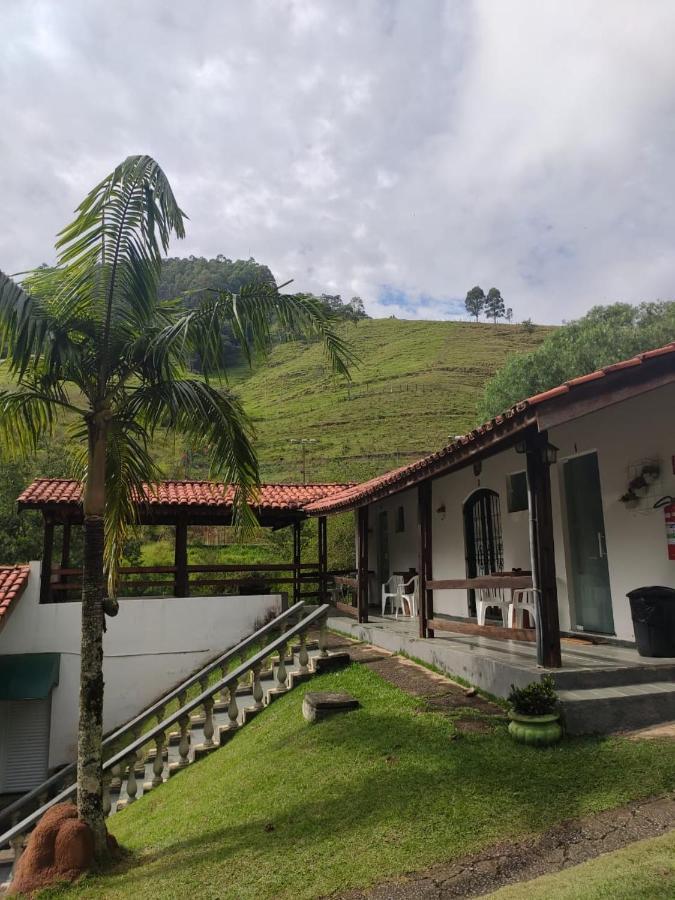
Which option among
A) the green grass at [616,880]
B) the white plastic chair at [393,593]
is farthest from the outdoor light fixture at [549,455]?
the white plastic chair at [393,593]

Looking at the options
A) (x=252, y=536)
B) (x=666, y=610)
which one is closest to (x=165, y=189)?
(x=252, y=536)

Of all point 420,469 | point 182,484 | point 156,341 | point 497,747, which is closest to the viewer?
point 497,747

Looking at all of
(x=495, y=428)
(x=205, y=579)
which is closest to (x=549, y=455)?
(x=495, y=428)

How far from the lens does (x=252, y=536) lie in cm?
649

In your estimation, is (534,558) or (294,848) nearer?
(294,848)

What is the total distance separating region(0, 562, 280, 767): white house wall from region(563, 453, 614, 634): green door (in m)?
6.77

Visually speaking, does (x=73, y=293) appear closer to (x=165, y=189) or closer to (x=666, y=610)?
(x=165, y=189)

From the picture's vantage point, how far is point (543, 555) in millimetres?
5836

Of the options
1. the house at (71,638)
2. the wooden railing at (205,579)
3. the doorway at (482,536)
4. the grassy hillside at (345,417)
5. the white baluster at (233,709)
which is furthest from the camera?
the grassy hillside at (345,417)

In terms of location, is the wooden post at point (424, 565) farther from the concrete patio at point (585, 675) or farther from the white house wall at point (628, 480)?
the white house wall at point (628, 480)

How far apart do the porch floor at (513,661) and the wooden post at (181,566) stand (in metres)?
4.70

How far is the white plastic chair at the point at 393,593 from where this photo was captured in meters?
12.4

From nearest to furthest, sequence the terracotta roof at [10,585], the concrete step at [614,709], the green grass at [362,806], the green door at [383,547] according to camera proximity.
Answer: the green grass at [362,806] → the concrete step at [614,709] → the terracotta roof at [10,585] → the green door at [383,547]

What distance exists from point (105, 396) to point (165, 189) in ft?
6.08
